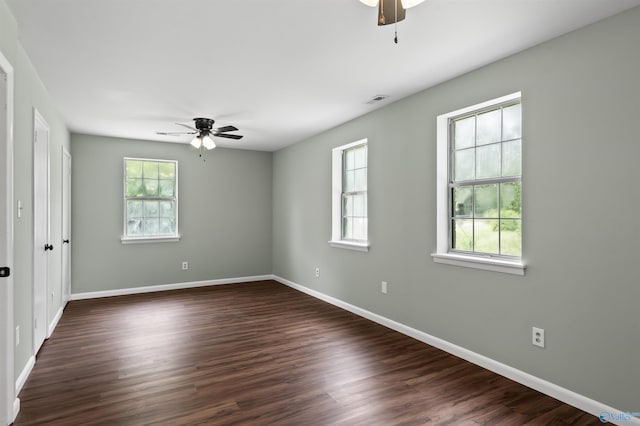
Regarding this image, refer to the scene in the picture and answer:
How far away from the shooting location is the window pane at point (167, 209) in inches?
244

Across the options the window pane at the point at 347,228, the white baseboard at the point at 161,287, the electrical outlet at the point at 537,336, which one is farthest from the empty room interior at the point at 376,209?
the white baseboard at the point at 161,287

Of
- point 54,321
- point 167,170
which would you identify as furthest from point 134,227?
point 54,321

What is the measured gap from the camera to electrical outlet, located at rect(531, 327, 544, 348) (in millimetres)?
2635

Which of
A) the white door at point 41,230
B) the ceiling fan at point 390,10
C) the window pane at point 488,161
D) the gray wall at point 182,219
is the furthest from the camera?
the gray wall at point 182,219

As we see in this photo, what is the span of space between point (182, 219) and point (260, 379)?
4153mm

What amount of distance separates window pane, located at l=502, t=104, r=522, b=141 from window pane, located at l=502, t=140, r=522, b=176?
57 mm

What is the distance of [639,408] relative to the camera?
2150 mm

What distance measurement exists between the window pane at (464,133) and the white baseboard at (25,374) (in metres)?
4.00

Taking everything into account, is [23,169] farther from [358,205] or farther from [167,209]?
[167,209]

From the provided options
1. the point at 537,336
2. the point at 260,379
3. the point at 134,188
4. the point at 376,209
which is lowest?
the point at 260,379

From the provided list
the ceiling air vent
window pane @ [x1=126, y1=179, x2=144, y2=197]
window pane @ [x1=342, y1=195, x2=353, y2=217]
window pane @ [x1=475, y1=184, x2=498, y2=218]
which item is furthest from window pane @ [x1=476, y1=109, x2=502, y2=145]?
window pane @ [x1=126, y1=179, x2=144, y2=197]

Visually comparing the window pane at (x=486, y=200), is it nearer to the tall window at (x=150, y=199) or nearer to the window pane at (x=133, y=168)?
the tall window at (x=150, y=199)

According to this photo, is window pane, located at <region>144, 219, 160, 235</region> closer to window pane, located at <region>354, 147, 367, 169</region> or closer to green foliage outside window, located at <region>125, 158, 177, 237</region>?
green foliage outside window, located at <region>125, 158, 177, 237</region>

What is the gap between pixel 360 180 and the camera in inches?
192
